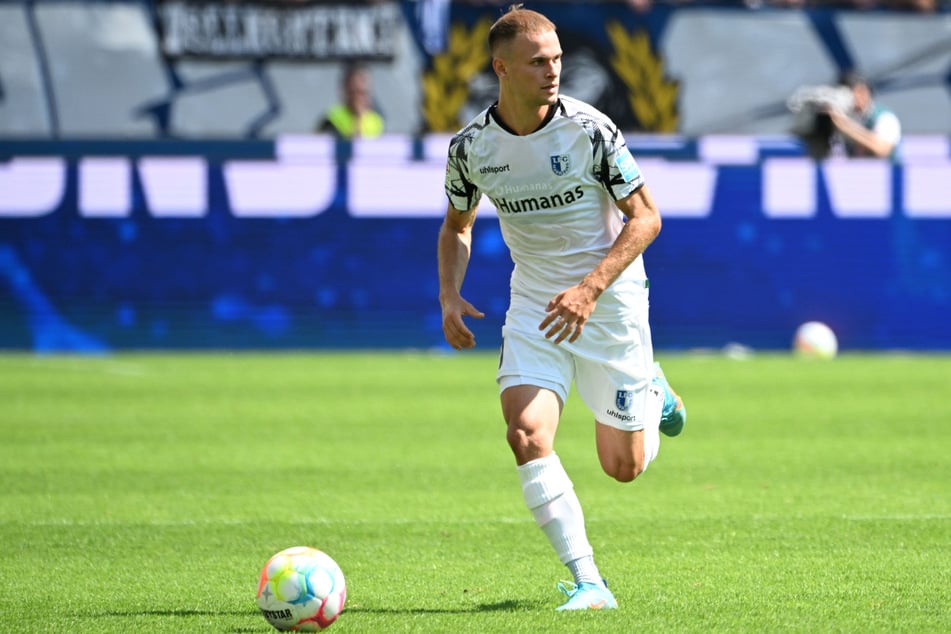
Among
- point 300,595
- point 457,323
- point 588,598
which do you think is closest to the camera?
point 300,595

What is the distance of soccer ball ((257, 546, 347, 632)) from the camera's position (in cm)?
550

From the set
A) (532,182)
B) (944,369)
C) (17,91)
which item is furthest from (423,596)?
(17,91)

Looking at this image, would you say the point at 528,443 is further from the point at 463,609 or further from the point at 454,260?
the point at 454,260

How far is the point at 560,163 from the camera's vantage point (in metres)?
6.16

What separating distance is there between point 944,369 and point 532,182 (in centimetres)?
998

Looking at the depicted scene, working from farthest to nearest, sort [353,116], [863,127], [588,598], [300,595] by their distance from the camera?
[353,116] < [863,127] < [588,598] < [300,595]

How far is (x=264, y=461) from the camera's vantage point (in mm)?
10094

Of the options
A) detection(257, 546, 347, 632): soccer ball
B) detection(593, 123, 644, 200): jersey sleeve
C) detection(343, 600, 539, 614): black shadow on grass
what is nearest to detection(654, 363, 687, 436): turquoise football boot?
detection(593, 123, 644, 200): jersey sleeve

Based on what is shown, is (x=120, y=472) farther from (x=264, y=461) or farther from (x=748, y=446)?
(x=748, y=446)

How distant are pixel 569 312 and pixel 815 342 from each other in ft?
36.8

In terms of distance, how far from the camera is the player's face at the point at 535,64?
596 centimetres

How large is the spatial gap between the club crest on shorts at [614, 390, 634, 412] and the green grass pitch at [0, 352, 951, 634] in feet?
2.28

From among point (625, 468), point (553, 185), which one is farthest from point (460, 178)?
point (625, 468)

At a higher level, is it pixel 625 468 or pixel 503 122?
pixel 503 122
